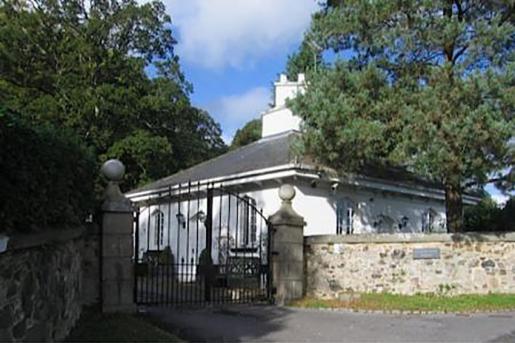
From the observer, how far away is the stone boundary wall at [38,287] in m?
5.39

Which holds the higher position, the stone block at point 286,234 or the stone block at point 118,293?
the stone block at point 286,234

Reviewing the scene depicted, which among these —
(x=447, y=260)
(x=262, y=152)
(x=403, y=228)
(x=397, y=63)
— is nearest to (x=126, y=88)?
(x=262, y=152)

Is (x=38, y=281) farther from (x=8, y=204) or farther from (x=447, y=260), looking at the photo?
(x=447, y=260)

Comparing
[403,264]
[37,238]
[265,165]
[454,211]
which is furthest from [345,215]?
[37,238]

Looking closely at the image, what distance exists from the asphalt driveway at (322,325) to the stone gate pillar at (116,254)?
821mm

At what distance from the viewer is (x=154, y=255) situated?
20.2 metres

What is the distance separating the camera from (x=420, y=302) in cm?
1377

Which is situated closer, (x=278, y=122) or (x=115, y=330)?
(x=115, y=330)

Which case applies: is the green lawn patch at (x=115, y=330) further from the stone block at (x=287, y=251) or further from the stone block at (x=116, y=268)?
the stone block at (x=287, y=251)

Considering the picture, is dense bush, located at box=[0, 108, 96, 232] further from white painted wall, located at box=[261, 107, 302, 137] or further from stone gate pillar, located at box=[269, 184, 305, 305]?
white painted wall, located at box=[261, 107, 302, 137]

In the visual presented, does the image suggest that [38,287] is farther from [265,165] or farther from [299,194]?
[265,165]

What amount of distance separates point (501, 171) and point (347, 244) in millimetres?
4177

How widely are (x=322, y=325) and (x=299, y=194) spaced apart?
8353 mm

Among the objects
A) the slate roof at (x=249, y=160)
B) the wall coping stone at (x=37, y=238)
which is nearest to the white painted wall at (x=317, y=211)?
the slate roof at (x=249, y=160)
